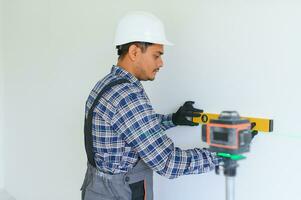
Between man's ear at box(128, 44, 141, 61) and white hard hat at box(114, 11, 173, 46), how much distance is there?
30 millimetres

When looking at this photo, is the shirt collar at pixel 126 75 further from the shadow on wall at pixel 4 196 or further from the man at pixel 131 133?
the shadow on wall at pixel 4 196

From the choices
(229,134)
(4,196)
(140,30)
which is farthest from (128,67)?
(4,196)

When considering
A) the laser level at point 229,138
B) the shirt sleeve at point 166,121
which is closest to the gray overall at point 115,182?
the shirt sleeve at point 166,121

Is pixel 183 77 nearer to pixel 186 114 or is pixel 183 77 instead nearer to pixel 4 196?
pixel 186 114

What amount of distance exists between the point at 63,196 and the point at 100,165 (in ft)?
4.57

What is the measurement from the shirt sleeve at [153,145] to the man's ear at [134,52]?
7.8 inches

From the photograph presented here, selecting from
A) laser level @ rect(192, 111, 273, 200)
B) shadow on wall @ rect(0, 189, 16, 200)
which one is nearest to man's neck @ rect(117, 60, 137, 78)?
laser level @ rect(192, 111, 273, 200)

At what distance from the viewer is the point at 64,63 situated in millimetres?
2668

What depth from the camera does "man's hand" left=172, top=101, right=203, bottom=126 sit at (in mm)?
1755

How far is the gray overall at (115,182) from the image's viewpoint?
4.99 ft

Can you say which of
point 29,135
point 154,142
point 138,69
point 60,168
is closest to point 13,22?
point 29,135

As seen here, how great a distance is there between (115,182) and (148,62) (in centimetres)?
53

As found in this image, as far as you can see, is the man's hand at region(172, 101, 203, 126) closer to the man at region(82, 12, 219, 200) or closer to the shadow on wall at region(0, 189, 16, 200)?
the man at region(82, 12, 219, 200)

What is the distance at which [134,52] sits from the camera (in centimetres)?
154
